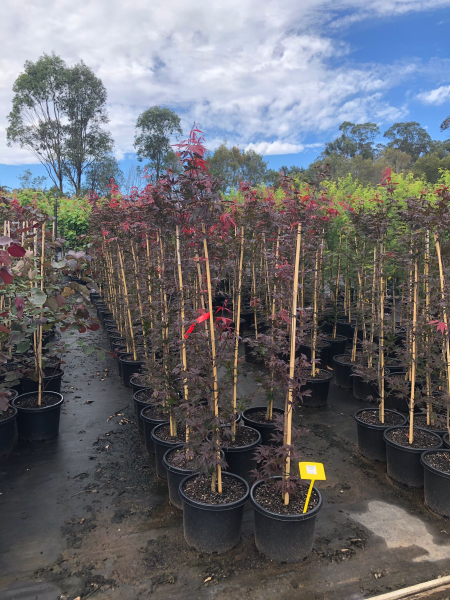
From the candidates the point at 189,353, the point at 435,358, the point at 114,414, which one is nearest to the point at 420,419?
the point at 435,358

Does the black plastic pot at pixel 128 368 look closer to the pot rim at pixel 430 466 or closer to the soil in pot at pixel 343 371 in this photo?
the soil in pot at pixel 343 371

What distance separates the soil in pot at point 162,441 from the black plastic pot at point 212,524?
2.27 feet

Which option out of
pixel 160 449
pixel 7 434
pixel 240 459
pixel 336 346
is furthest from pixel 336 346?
pixel 7 434

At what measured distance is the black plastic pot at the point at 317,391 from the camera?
15.4 feet

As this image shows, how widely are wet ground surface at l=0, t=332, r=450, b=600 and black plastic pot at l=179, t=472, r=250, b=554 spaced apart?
59mm

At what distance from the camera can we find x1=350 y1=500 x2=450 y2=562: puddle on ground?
2495mm

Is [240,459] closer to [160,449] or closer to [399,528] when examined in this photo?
[160,449]

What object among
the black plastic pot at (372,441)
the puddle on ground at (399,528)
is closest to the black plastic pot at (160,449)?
the puddle on ground at (399,528)

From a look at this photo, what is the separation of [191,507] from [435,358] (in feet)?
7.35

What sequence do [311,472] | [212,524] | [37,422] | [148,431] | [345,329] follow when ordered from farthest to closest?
[345,329] → [37,422] → [148,431] → [212,524] → [311,472]

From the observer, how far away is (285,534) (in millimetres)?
2316

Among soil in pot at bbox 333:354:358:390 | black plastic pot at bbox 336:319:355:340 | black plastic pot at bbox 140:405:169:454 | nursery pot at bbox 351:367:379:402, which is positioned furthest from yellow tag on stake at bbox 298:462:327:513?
black plastic pot at bbox 336:319:355:340

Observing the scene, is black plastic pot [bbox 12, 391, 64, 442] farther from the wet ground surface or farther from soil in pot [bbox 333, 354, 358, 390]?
soil in pot [bbox 333, 354, 358, 390]

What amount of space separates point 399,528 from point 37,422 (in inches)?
126
